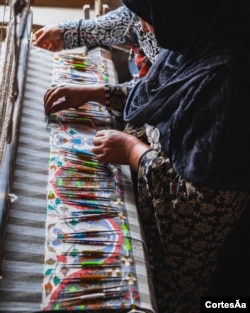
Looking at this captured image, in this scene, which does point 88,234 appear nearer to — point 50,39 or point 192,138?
point 192,138

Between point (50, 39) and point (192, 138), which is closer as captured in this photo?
point (192, 138)

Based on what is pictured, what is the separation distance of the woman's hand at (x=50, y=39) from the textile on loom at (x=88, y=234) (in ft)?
1.66

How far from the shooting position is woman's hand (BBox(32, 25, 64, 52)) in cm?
172

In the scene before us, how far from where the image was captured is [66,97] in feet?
4.58

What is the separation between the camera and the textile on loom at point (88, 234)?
94 cm

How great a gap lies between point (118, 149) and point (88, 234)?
→ 0.30 meters

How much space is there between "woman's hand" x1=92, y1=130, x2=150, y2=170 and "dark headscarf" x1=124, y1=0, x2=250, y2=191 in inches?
5.2

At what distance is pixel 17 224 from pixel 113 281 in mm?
275

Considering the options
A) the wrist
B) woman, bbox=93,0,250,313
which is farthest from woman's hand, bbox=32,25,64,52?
the wrist

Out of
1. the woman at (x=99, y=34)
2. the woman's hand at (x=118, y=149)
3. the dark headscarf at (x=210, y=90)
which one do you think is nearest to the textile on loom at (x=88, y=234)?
the woman's hand at (x=118, y=149)

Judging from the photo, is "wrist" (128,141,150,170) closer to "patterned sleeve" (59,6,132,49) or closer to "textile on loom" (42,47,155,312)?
"textile on loom" (42,47,155,312)

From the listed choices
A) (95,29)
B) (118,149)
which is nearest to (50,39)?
(95,29)

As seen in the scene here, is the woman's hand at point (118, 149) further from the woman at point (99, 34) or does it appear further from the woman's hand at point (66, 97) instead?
the woman at point (99, 34)

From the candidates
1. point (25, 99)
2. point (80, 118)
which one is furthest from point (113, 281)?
point (25, 99)
